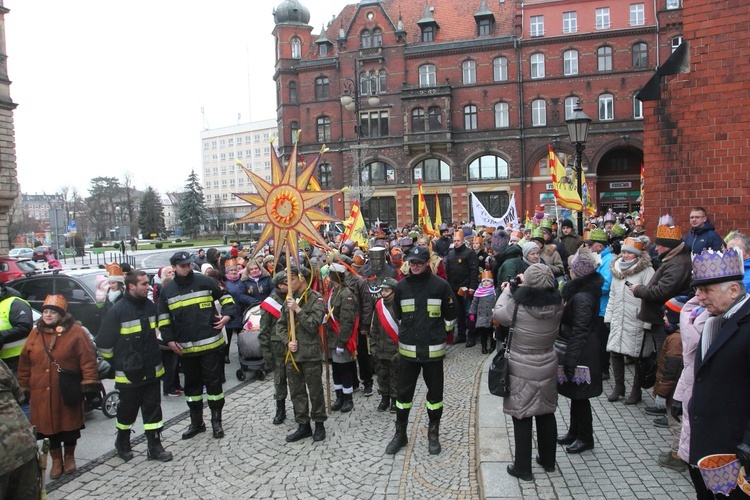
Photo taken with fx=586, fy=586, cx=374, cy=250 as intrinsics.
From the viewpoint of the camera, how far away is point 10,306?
6.16m

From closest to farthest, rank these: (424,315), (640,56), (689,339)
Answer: (689,339)
(424,315)
(640,56)

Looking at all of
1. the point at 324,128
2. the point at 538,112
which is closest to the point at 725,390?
the point at 538,112

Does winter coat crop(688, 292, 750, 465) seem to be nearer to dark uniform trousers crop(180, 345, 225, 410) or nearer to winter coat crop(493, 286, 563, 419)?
winter coat crop(493, 286, 563, 419)

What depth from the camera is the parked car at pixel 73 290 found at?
10.9 meters

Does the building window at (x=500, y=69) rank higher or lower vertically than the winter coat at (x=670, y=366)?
higher

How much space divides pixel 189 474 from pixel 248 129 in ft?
348

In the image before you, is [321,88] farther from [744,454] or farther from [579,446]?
[744,454]

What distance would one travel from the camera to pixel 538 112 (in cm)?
4231

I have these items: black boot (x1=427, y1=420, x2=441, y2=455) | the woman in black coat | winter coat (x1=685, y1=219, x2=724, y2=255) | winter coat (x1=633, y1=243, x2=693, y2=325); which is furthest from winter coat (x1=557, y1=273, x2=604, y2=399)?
winter coat (x1=685, y1=219, x2=724, y2=255)

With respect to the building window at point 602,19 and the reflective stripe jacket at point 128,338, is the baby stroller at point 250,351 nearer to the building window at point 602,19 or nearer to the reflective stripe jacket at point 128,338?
the reflective stripe jacket at point 128,338

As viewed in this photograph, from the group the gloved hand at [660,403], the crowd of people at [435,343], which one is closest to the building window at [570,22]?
the crowd of people at [435,343]

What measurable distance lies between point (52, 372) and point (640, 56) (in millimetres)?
43018

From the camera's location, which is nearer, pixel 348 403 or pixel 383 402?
pixel 383 402

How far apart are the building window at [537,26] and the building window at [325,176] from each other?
1823 cm
